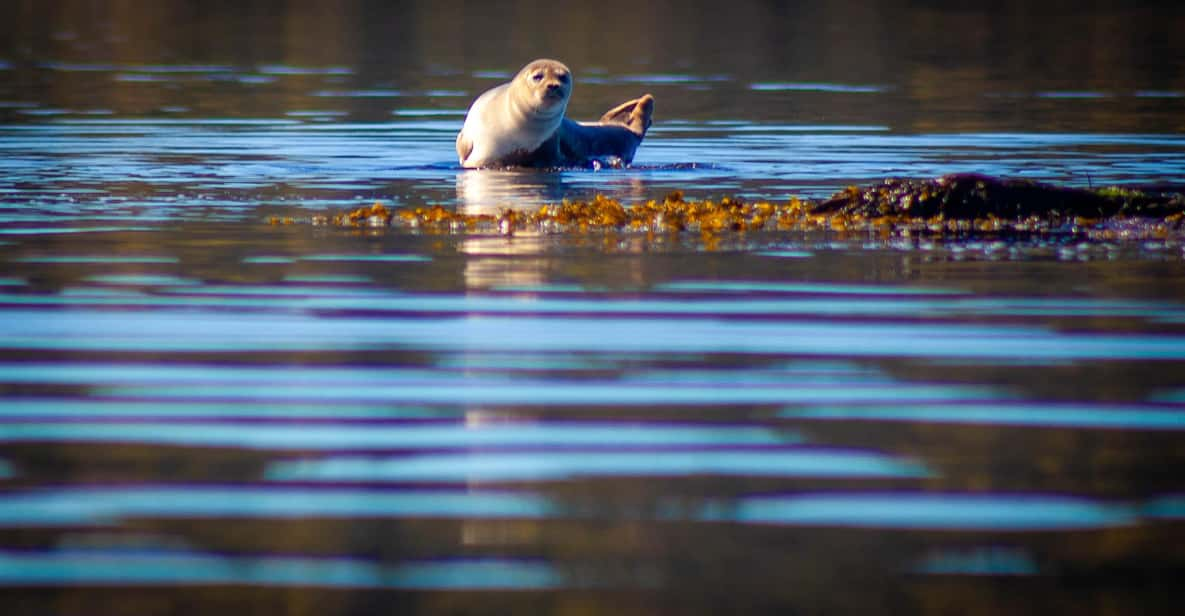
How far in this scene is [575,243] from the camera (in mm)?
10398

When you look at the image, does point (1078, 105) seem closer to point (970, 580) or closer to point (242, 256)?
point (242, 256)

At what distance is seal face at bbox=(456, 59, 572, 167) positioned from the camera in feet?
53.4

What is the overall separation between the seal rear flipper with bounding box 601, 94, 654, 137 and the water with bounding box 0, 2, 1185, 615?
244 cm

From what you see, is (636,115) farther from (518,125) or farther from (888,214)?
(888,214)

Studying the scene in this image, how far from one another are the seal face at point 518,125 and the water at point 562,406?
90 centimetres

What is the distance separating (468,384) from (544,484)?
4.32ft

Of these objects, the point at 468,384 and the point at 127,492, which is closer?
the point at 127,492

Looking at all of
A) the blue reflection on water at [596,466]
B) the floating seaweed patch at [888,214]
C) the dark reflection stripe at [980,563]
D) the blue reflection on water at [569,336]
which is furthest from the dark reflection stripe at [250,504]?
the floating seaweed patch at [888,214]

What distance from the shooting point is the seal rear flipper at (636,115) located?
17906 millimetres

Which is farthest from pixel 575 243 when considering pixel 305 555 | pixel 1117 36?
pixel 1117 36

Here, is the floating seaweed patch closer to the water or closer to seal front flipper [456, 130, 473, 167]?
the water

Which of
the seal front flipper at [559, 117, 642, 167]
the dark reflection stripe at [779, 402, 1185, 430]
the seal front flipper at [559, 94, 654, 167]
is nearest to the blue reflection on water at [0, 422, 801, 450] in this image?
the dark reflection stripe at [779, 402, 1185, 430]

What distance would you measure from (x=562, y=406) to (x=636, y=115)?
12156 mm

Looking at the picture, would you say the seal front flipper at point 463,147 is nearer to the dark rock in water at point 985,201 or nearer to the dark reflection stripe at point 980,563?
the dark rock in water at point 985,201
